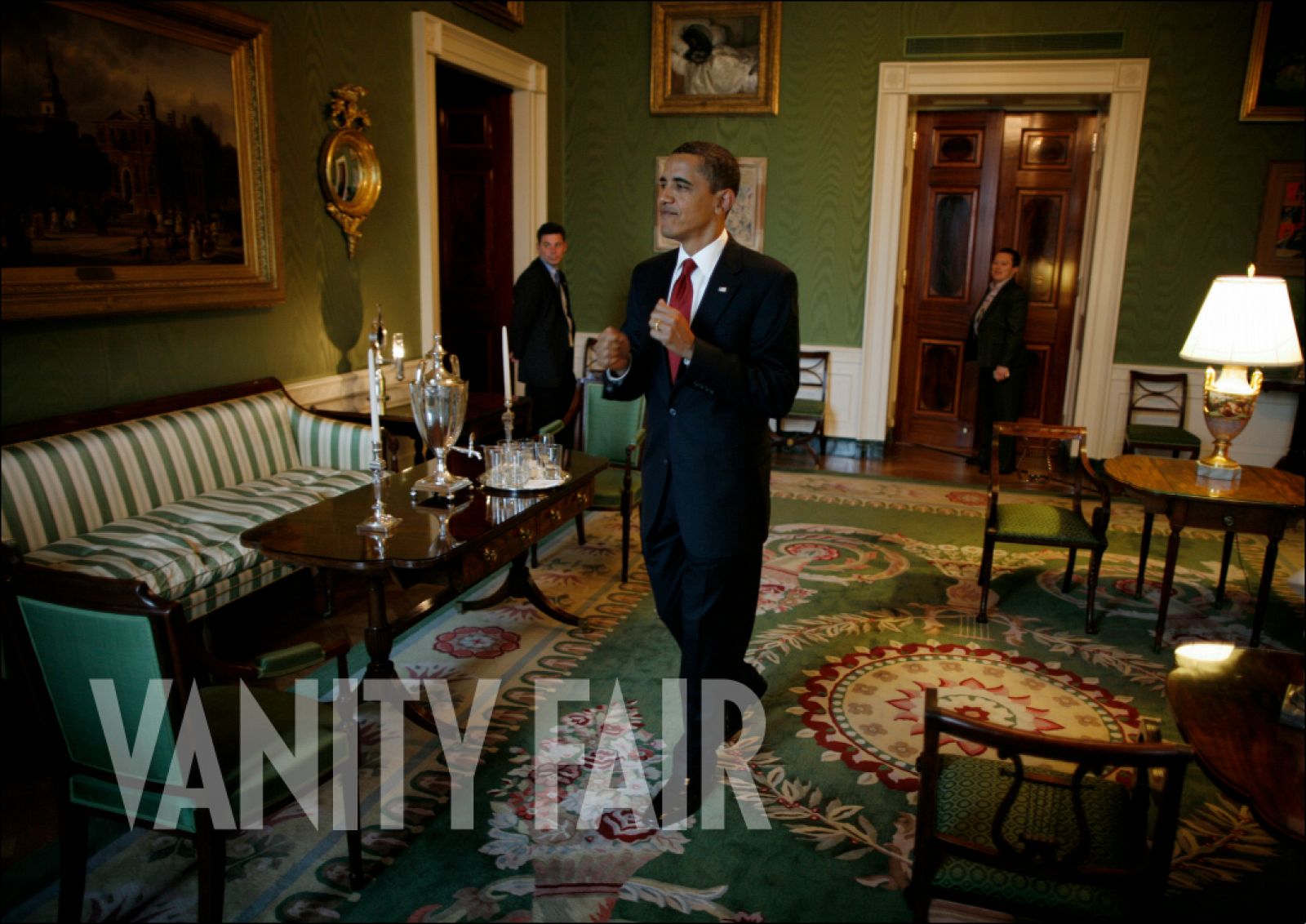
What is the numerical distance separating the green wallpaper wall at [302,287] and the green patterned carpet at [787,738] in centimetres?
156

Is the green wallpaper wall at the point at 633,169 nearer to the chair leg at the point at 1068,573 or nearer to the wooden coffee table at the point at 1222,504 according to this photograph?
the chair leg at the point at 1068,573

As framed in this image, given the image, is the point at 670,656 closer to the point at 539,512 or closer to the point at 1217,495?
the point at 539,512

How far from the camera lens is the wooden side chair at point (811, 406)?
7207 mm

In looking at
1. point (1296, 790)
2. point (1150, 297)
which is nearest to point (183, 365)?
point (1296, 790)

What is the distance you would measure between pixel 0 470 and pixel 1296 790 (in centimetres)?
360

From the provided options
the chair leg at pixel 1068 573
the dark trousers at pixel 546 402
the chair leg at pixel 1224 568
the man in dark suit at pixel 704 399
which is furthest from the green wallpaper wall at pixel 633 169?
the chair leg at pixel 1068 573

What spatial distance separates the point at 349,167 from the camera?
4898 millimetres

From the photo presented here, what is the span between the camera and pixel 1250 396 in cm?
368

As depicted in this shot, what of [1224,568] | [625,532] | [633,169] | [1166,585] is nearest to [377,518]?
[625,532]

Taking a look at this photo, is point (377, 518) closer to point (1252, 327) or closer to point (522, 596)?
point (522, 596)

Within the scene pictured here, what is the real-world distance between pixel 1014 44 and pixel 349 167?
15.7ft

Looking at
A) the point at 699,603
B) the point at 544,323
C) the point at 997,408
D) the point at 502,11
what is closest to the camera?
the point at 699,603

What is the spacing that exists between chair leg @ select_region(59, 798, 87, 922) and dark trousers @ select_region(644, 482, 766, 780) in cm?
144

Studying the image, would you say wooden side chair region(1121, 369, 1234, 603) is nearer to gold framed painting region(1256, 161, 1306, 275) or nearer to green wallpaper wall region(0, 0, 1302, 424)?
green wallpaper wall region(0, 0, 1302, 424)
